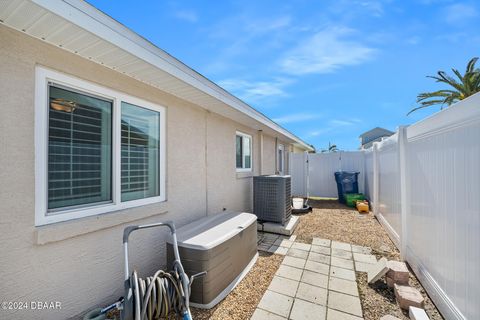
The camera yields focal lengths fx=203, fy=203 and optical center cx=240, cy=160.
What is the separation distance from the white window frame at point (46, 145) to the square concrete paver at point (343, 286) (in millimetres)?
3086

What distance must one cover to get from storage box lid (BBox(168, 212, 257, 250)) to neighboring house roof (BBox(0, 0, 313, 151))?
85.0 inches

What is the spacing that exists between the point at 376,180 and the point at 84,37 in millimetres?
7929

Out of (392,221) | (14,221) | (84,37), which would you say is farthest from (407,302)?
(84,37)

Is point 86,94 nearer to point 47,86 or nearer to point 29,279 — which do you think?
point 47,86

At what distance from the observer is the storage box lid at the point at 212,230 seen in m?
2.58

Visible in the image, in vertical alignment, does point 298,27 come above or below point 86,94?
above

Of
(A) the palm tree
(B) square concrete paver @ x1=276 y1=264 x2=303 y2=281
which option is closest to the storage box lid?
(B) square concrete paver @ x1=276 y1=264 x2=303 y2=281

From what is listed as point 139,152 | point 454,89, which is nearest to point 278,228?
point 139,152

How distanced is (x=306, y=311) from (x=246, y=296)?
788mm

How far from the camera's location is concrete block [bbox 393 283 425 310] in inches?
96.6

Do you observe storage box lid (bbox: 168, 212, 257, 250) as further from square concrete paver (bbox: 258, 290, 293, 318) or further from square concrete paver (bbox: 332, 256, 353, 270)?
square concrete paver (bbox: 332, 256, 353, 270)

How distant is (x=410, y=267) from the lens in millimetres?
3488

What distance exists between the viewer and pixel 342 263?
378 cm

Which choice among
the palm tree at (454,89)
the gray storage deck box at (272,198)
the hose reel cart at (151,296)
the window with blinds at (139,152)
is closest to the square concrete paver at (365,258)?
the gray storage deck box at (272,198)
